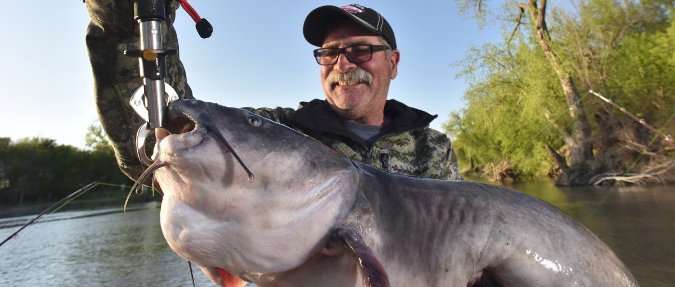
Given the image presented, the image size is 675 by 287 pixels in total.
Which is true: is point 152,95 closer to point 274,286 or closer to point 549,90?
point 274,286

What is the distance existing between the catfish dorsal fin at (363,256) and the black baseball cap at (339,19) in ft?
6.79

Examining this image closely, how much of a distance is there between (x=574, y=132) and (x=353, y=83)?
937 inches

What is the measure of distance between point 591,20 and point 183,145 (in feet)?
85.8

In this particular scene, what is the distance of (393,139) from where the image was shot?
11.9 ft

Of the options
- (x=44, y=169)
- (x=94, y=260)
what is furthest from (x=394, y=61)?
(x=44, y=169)

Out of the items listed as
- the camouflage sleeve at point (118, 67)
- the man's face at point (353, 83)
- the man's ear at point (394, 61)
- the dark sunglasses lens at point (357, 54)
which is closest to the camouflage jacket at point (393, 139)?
the man's face at point (353, 83)

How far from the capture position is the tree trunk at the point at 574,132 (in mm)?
22578

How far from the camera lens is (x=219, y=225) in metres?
1.65

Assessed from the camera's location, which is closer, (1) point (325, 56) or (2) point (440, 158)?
(1) point (325, 56)

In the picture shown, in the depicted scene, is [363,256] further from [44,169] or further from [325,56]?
[44,169]

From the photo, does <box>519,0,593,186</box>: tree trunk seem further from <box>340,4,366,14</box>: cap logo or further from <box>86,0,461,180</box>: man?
<box>340,4,366,14</box>: cap logo

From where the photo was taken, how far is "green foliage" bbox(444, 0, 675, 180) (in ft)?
74.4

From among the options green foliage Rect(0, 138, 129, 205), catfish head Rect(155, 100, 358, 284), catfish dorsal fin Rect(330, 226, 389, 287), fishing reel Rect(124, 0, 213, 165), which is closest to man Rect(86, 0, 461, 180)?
fishing reel Rect(124, 0, 213, 165)

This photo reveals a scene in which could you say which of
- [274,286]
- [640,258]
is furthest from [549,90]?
[274,286]
